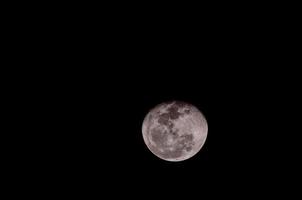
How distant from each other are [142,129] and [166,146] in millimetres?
672

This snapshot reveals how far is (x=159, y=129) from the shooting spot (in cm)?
594

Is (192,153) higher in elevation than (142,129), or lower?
lower

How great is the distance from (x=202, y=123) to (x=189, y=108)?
37 centimetres

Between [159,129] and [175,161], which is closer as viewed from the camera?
[159,129]

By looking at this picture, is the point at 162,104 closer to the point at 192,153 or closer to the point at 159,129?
the point at 159,129

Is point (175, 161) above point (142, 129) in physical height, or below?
below

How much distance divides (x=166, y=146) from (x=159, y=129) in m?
0.32

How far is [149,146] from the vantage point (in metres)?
6.29

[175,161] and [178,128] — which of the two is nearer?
[178,128]

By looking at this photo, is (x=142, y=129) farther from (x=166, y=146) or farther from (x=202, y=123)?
(x=202, y=123)

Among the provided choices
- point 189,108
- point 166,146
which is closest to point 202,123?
point 189,108

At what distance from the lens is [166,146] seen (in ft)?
19.6

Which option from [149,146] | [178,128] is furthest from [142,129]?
[178,128]

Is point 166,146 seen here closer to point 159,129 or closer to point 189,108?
point 159,129
